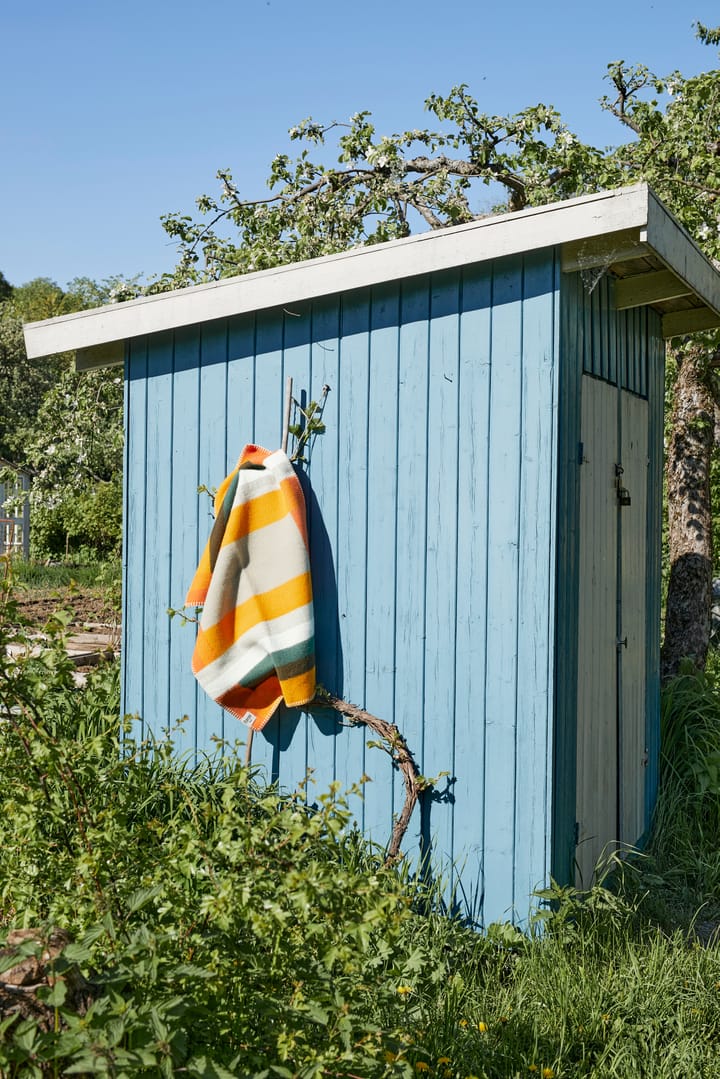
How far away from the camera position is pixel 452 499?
14.6 feet

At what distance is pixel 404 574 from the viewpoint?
4.58 meters

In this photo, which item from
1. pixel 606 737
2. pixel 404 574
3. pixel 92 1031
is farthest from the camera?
A: pixel 606 737

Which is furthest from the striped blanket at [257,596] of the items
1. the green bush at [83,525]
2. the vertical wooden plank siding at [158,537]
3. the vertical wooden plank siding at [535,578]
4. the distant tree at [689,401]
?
the green bush at [83,525]

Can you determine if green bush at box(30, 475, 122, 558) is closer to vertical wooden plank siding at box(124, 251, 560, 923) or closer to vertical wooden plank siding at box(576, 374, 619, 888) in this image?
vertical wooden plank siding at box(124, 251, 560, 923)

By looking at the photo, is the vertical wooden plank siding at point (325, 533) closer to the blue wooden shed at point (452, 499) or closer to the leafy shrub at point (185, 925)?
the blue wooden shed at point (452, 499)

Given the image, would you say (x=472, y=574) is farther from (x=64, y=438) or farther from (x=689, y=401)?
(x=64, y=438)

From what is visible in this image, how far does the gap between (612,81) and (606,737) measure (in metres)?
6.99

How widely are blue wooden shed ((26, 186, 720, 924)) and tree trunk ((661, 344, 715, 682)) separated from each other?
281 cm

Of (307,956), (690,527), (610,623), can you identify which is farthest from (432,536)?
(690,527)

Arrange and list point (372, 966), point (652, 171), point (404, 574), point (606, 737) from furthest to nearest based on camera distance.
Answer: point (652, 171), point (606, 737), point (404, 574), point (372, 966)

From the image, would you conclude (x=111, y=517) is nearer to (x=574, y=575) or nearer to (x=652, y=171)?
(x=652, y=171)

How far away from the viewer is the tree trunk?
809 cm

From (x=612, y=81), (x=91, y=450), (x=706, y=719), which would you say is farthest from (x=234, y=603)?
(x=612, y=81)

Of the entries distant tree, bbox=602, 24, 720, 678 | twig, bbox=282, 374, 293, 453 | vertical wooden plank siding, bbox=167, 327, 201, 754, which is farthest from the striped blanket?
distant tree, bbox=602, 24, 720, 678
